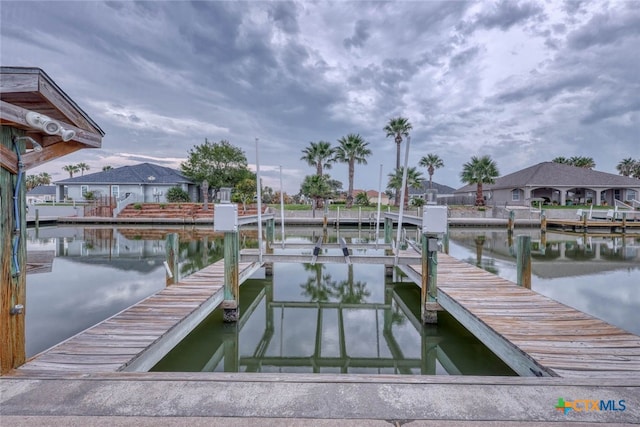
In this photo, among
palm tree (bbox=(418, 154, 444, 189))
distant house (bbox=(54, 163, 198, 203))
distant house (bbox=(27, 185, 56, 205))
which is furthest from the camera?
distant house (bbox=(27, 185, 56, 205))

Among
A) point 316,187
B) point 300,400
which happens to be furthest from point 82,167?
point 300,400

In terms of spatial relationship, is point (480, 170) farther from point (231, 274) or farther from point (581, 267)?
point (231, 274)

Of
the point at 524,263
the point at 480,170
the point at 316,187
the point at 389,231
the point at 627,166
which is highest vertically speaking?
the point at 627,166

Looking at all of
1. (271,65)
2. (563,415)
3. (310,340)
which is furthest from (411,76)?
(563,415)

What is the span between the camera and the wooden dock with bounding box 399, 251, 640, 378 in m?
2.90

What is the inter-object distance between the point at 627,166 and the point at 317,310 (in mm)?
61234

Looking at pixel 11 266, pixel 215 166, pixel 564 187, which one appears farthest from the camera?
pixel 215 166

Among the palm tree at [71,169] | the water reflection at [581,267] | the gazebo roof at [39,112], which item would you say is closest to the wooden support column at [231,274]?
the gazebo roof at [39,112]

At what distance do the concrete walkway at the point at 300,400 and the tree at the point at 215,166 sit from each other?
33319mm

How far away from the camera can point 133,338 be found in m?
3.54

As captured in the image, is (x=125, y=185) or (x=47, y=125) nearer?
(x=47, y=125)

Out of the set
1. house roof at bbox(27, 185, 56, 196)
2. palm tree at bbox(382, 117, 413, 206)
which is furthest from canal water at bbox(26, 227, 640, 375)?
house roof at bbox(27, 185, 56, 196)

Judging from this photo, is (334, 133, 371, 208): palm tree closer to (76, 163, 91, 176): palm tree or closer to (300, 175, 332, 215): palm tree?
(300, 175, 332, 215): palm tree

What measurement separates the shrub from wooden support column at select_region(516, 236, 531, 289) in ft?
103
